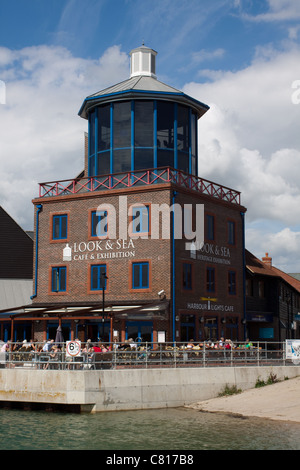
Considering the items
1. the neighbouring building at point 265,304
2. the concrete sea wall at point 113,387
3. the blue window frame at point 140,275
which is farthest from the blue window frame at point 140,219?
the concrete sea wall at point 113,387

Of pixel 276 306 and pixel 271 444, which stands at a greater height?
pixel 276 306

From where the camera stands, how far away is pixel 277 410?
30.1m

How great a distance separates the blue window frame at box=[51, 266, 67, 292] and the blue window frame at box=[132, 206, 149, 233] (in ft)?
19.6

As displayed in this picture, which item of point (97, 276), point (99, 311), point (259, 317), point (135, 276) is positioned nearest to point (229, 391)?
point (99, 311)

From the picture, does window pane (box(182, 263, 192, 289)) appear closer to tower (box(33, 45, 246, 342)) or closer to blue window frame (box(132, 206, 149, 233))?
tower (box(33, 45, 246, 342))

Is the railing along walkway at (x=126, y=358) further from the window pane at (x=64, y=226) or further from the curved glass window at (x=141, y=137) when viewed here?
the curved glass window at (x=141, y=137)

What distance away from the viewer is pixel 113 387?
30.6 meters

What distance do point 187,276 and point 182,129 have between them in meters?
10.5

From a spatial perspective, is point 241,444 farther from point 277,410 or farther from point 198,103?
point 198,103

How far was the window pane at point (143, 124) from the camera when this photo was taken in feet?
153

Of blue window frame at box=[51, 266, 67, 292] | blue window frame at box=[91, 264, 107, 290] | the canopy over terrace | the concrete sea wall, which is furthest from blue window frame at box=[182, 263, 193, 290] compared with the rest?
the concrete sea wall

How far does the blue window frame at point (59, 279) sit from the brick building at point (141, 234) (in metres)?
0.07

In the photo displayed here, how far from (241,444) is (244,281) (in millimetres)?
27139
